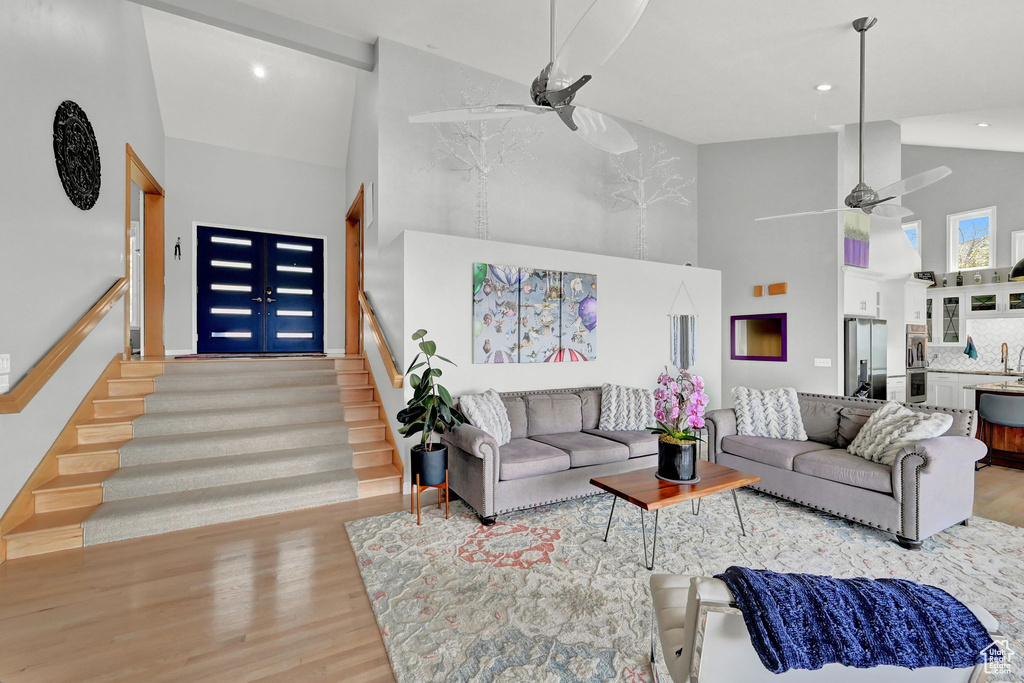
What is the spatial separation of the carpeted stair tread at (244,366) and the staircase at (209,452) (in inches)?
0.4

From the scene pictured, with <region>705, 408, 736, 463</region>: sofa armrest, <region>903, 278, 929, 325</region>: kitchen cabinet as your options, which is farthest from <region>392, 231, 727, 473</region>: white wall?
<region>903, 278, 929, 325</region>: kitchen cabinet

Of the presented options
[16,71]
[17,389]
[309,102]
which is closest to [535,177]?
[309,102]

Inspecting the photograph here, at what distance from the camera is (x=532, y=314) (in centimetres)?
467

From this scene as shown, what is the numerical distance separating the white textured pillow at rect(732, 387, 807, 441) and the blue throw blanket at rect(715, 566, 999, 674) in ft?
10.6

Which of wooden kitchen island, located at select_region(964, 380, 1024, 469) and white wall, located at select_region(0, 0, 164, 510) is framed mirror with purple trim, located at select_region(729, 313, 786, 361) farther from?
white wall, located at select_region(0, 0, 164, 510)

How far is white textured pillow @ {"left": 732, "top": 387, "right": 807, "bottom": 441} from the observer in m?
3.98

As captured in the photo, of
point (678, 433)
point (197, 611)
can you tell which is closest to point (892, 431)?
point (678, 433)

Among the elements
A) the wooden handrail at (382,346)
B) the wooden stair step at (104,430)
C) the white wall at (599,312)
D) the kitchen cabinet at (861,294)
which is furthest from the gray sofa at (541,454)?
the kitchen cabinet at (861,294)

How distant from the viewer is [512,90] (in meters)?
5.26

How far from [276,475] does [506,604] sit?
7.81ft

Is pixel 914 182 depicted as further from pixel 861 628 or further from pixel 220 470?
pixel 220 470

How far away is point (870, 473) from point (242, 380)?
206 inches

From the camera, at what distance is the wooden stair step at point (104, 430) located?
3605 millimetres

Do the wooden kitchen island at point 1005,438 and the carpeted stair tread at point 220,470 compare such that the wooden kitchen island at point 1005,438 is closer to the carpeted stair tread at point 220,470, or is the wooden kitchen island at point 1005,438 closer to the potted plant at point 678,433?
the potted plant at point 678,433
